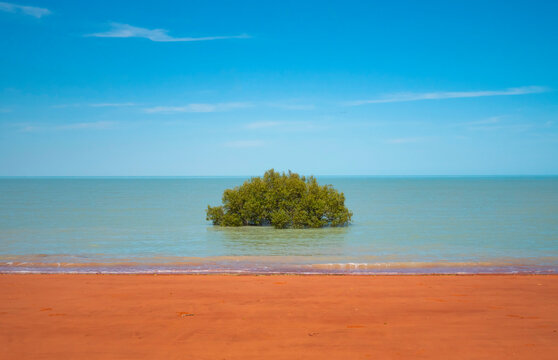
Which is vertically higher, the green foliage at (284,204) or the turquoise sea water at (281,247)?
the green foliage at (284,204)

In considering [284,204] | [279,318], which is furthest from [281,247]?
[279,318]

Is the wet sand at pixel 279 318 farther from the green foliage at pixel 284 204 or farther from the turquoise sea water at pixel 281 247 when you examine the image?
the green foliage at pixel 284 204

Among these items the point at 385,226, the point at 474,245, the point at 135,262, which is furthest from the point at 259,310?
the point at 385,226

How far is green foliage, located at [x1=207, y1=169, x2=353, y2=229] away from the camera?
25.0m

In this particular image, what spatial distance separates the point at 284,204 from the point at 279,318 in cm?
1667

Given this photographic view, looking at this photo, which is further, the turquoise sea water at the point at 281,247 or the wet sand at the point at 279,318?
the turquoise sea water at the point at 281,247

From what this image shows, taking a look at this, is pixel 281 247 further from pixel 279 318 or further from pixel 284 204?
pixel 279 318

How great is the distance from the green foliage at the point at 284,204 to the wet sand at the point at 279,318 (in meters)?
12.4

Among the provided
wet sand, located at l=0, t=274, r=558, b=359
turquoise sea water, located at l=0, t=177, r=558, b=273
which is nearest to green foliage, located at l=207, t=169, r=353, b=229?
turquoise sea water, located at l=0, t=177, r=558, b=273

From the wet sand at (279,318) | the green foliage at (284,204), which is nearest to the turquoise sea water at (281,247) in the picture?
the green foliage at (284,204)

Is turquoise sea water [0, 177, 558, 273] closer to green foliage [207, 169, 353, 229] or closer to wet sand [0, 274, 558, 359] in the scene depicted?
green foliage [207, 169, 353, 229]

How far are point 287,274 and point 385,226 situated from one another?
49.4 ft

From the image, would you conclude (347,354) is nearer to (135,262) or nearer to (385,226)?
(135,262)

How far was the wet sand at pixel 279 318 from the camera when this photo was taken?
7.02 metres
